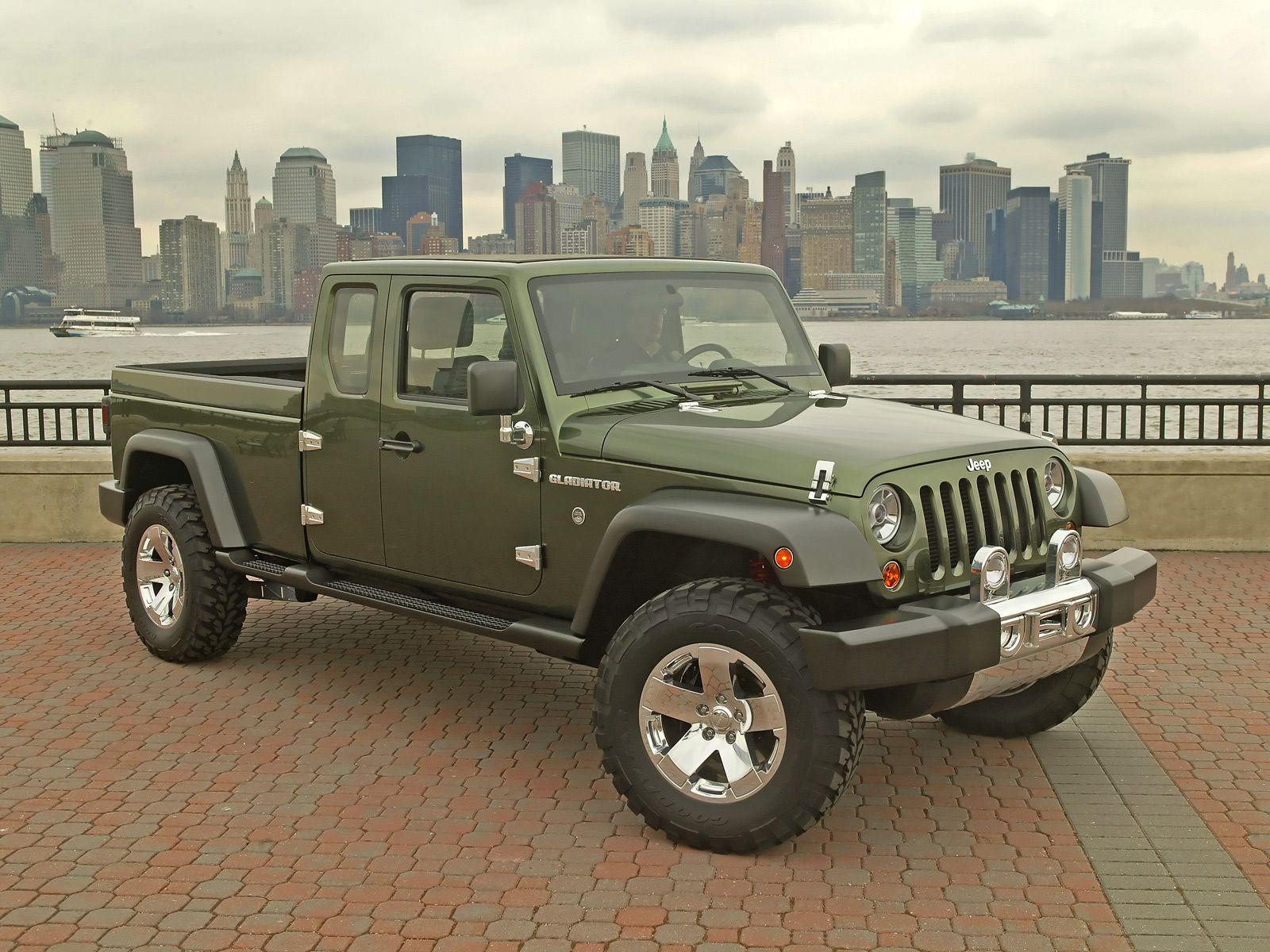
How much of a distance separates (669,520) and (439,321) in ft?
5.66

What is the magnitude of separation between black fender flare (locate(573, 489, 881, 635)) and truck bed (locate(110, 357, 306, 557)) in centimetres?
225

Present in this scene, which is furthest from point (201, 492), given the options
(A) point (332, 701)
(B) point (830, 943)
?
(B) point (830, 943)

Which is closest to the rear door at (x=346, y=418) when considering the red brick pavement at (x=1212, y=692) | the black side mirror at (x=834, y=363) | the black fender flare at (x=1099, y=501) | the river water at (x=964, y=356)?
the black side mirror at (x=834, y=363)

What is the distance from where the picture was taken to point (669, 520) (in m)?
4.83

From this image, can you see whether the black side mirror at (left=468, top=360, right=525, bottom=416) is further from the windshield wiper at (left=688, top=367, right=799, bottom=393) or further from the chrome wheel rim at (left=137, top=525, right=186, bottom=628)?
the chrome wheel rim at (left=137, top=525, right=186, bottom=628)

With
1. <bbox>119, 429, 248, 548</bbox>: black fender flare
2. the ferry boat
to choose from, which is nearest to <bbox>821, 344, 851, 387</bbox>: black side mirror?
<bbox>119, 429, 248, 548</bbox>: black fender flare

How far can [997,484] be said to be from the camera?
513 cm

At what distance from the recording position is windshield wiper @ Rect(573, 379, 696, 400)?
5570 mm

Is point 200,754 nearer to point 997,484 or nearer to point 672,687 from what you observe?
point 672,687

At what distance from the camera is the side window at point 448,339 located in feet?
18.9

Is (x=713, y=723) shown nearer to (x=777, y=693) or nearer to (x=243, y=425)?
(x=777, y=693)

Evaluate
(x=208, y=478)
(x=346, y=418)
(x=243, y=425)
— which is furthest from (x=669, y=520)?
(x=208, y=478)

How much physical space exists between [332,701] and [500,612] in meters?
1.44

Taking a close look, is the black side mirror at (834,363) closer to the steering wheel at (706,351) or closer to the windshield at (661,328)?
the windshield at (661,328)
